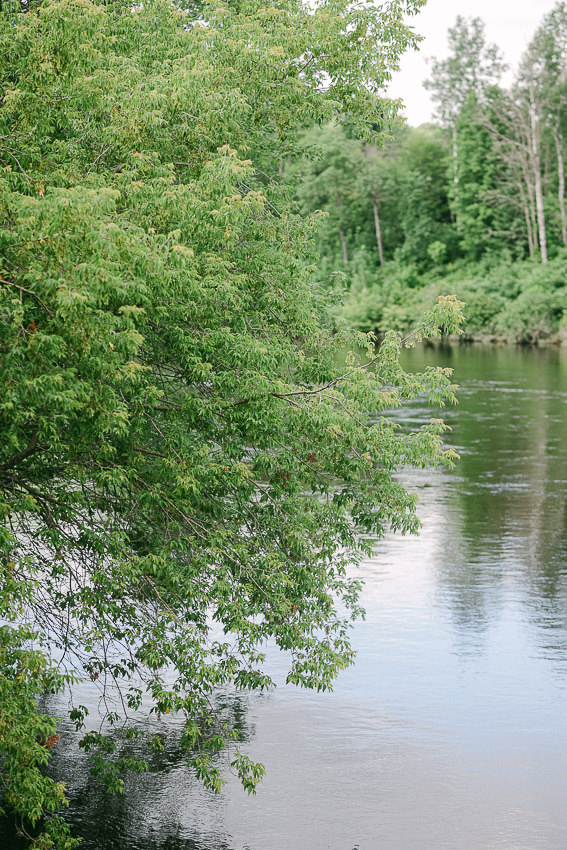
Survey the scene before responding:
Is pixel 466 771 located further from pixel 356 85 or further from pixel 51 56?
pixel 51 56

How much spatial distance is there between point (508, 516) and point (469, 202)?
2868 inches

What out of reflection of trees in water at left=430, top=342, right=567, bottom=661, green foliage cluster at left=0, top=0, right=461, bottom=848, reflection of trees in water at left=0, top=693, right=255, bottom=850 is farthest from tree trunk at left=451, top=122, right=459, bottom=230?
reflection of trees in water at left=0, top=693, right=255, bottom=850

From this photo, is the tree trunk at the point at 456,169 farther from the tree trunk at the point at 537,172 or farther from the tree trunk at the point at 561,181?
the tree trunk at the point at 561,181

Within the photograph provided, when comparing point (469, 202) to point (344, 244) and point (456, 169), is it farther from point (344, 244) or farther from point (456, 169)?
point (344, 244)

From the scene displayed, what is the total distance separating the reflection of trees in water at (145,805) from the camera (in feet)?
42.2

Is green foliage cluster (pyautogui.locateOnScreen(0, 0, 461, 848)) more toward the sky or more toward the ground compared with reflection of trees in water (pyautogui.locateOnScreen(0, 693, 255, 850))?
more toward the sky

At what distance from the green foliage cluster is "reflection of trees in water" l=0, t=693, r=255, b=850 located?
2.78 ft

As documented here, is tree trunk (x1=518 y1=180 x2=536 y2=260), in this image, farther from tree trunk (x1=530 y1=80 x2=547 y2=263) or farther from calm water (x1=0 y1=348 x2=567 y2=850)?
calm water (x1=0 y1=348 x2=567 y2=850)

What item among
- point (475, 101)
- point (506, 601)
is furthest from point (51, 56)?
point (475, 101)

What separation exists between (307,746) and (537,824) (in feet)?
12.2

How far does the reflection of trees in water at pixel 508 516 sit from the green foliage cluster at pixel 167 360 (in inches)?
359

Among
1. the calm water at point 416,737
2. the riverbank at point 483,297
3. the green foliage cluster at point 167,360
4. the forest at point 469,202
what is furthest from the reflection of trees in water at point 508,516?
the forest at point 469,202

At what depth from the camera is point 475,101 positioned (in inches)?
3767

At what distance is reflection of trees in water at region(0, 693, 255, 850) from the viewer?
12852 millimetres
